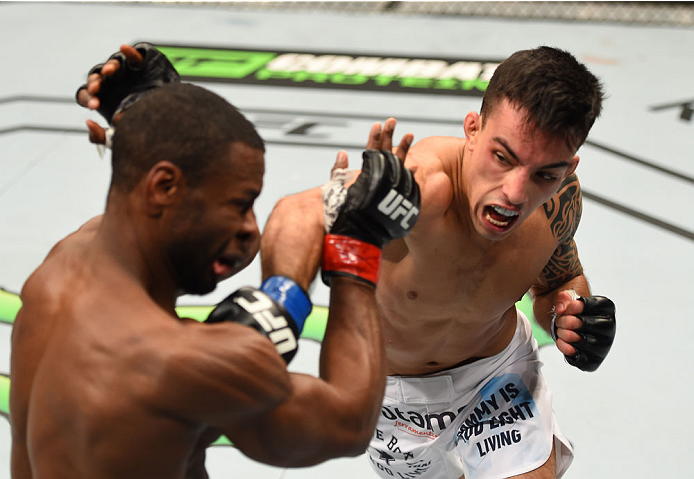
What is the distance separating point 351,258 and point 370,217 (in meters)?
0.11

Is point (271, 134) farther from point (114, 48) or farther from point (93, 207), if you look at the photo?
point (114, 48)

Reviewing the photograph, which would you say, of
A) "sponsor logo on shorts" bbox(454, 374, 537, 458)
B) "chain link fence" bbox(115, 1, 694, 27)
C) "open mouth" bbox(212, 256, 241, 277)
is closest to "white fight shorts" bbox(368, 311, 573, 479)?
"sponsor logo on shorts" bbox(454, 374, 537, 458)

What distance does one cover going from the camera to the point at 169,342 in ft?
5.20

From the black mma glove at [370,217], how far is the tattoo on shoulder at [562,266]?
99cm

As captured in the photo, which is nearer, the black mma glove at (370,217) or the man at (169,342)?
the man at (169,342)

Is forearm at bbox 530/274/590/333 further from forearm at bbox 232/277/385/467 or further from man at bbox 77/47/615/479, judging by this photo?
forearm at bbox 232/277/385/467

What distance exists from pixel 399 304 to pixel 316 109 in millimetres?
4152

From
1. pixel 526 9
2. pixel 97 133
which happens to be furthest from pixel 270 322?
pixel 526 9

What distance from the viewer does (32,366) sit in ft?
5.71

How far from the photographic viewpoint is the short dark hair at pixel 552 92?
230 centimetres

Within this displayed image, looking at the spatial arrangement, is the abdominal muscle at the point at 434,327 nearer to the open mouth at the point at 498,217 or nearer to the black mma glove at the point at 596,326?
the black mma glove at the point at 596,326

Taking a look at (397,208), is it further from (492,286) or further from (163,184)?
(492,286)

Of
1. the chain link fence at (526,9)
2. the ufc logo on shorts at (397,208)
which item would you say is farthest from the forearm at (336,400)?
the chain link fence at (526,9)

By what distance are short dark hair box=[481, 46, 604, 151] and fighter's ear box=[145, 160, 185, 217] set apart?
111 centimetres
